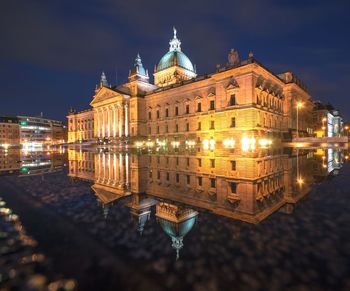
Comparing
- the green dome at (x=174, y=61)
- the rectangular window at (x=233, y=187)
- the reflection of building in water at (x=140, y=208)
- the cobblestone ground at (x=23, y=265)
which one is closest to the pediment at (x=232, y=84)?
the rectangular window at (x=233, y=187)

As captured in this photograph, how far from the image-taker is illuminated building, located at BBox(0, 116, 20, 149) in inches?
4188

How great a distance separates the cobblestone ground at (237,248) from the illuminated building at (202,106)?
3124 cm

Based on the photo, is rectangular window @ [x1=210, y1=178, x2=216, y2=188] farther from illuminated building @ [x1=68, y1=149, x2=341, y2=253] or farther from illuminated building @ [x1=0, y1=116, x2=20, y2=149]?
illuminated building @ [x1=0, y1=116, x2=20, y2=149]

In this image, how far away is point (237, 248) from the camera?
4.59 m

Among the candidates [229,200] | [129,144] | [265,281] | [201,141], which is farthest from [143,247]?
[129,144]

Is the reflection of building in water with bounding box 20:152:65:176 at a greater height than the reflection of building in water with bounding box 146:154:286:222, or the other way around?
the reflection of building in water with bounding box 20:152:65:176

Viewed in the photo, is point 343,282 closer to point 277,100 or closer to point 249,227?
point 249,227

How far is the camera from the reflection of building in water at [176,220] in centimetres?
508

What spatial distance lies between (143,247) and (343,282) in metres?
3.56

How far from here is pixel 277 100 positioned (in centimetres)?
4781

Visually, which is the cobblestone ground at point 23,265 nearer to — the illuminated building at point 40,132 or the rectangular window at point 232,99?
the rectangular window at point 232,99

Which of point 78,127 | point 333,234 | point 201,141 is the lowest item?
point 333,234

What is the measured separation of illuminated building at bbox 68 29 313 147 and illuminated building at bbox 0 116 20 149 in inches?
2436

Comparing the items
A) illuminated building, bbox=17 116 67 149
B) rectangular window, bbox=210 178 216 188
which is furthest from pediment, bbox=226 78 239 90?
illuminated building, bbox=17 116 67 149
